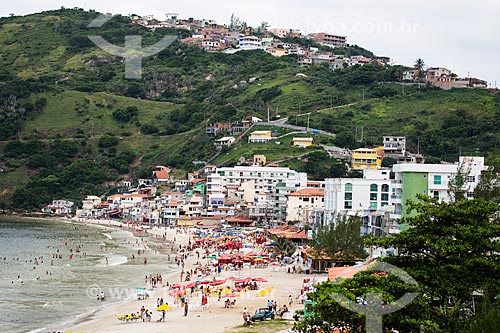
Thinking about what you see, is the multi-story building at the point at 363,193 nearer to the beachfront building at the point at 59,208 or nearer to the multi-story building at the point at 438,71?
the beachfront building at the point at 59,208

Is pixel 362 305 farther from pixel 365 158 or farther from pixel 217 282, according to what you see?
pixel 365 158

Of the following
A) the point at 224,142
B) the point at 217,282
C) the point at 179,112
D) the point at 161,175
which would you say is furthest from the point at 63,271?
the point at 179,112

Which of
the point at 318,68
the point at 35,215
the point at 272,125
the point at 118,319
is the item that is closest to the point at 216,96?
the point at 318,68

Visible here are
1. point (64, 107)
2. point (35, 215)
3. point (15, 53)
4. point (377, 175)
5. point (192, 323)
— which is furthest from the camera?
point (15, 53)

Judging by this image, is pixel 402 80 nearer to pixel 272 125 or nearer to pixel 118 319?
pixel 272 125

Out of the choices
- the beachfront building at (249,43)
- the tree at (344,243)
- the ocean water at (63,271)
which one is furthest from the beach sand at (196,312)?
the beachfront building at (249,43)

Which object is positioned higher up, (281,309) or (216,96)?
(216,96)

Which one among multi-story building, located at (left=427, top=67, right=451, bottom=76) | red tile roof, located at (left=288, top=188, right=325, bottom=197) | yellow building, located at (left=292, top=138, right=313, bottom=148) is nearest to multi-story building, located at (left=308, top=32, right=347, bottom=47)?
multi-story building, located at (left=427, top=67, right=451, bottom=76)

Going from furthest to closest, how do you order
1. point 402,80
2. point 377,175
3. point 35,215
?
point 402,80 < point 35,215 < point 377,175
